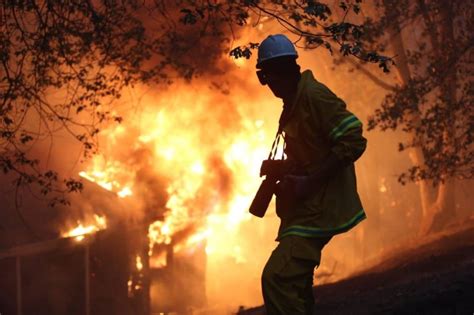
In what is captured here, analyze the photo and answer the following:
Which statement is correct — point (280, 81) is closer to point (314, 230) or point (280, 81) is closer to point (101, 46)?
point (314, 230)

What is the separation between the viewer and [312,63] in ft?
103

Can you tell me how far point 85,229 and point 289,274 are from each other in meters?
10.1

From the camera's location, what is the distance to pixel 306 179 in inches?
160

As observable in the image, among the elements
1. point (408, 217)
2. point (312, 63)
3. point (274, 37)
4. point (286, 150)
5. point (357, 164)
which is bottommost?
point (286, 150)

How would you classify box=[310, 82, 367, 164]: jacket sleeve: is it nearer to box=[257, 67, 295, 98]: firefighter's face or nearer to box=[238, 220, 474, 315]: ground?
box=[257, 67, 295, 98]: firefighter's face

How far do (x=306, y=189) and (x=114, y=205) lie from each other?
11.3 metres

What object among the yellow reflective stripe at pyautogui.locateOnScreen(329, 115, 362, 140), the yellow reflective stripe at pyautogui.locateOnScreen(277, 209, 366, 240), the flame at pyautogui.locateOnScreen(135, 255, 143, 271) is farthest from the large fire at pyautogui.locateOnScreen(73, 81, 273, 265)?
the yellow reflective stripe at pyautogui.locateOnScreen(329, 115, 362, 140)

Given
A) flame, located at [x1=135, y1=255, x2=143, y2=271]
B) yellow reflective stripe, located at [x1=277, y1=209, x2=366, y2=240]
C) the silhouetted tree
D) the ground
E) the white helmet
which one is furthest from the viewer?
flame, located at [x1=135, y1=255, x2=143, y2=271]

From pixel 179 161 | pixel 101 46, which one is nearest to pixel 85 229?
pixel 101 46

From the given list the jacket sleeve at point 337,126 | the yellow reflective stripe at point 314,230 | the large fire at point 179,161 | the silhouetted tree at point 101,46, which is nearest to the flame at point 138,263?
the large fire at point 179,161

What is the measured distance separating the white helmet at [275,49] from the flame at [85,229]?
30.9ft

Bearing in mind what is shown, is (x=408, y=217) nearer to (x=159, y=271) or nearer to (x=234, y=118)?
(x=234, y=118)

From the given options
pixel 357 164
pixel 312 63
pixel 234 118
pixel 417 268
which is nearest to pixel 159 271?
pixel 234 118

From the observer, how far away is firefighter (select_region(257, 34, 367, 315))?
4.03 meters
